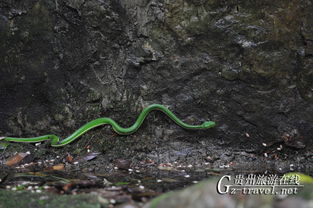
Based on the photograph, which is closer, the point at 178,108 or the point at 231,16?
the point at 231,16

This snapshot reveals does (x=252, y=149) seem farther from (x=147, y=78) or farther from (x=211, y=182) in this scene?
(x=211, y=182)

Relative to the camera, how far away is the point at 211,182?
7.82ft

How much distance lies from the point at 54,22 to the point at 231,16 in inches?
90.8

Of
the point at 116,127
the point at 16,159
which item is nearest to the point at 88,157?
the point at 116,127

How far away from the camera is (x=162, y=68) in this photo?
447 cm

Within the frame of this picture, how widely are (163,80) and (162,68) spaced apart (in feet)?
0.54

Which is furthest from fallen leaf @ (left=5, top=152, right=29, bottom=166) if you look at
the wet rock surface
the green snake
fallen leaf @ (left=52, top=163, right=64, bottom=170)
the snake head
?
the snake head

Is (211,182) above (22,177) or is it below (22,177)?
above

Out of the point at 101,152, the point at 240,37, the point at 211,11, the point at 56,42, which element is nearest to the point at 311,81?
the point at 240,37

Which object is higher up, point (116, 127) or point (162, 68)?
point (162, 68)
